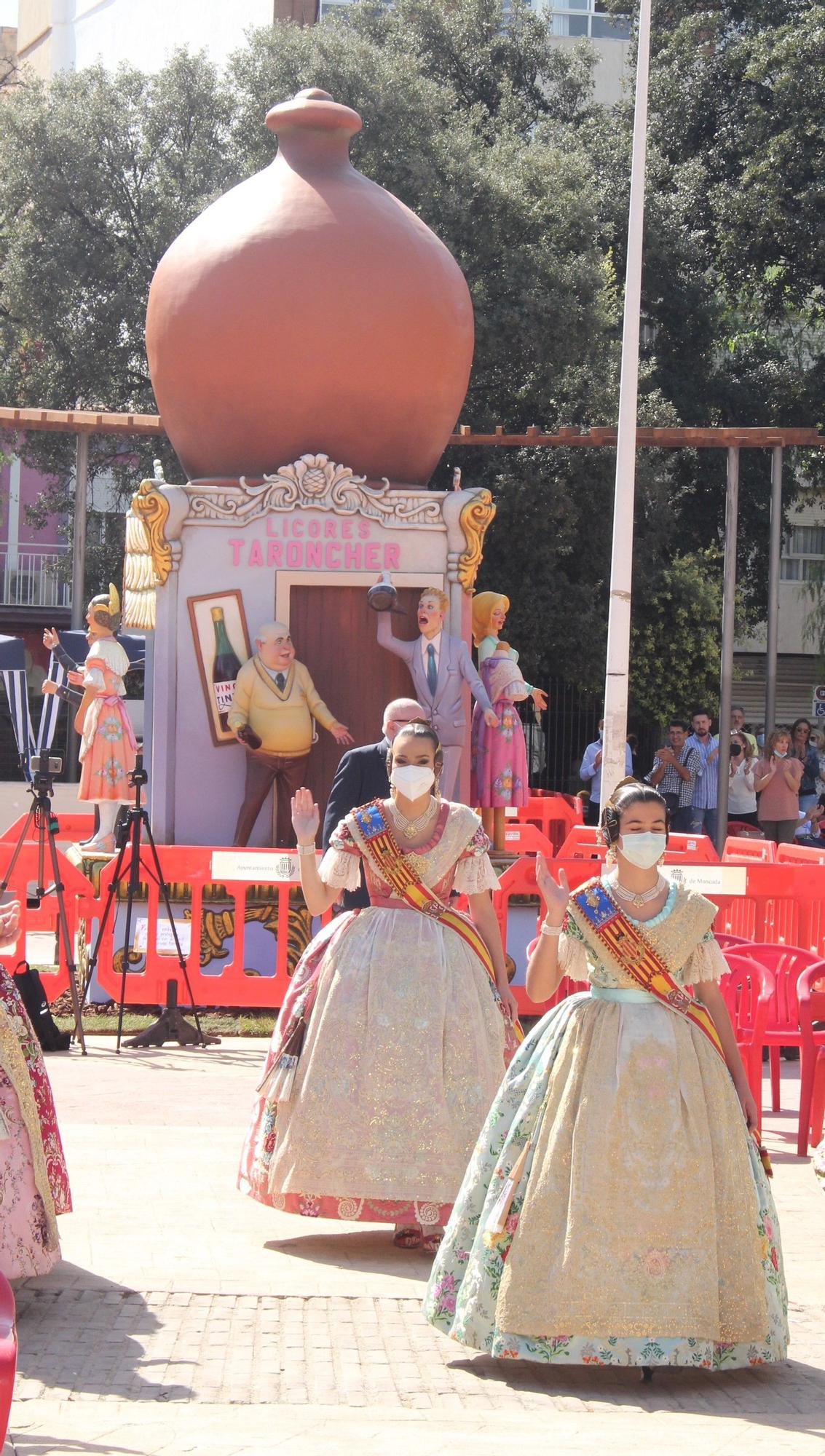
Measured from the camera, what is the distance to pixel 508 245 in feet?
83.4

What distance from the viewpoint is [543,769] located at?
87.5 feet

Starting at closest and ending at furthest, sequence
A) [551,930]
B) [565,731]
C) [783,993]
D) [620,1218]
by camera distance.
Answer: [620,1218] → [551,930] → [783,993] → [565,731]

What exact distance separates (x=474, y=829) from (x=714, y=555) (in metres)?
23.3

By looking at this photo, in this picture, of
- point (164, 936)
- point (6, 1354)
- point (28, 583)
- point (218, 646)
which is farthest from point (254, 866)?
point (28, 583)

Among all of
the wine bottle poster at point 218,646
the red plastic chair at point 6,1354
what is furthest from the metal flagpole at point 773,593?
the red plastic chair at point 6,1354

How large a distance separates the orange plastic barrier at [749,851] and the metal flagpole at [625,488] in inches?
37.7

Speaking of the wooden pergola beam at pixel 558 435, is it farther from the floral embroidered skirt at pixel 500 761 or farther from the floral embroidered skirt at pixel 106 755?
the floral embroidered skirt at pixel 106 755

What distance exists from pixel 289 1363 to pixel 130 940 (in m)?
5.99

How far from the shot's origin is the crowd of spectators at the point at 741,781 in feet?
57.6

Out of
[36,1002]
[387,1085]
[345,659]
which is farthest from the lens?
[345,659]

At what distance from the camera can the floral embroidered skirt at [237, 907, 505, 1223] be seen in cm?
596

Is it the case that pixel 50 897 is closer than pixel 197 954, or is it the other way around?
pixel 197 954

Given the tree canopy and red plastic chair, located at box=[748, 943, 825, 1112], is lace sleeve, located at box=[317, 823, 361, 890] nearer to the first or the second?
red plastic chair, located at box=[748, 943, 825, 1112]

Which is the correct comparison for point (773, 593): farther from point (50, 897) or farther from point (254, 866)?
point (50, 897)
